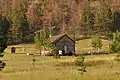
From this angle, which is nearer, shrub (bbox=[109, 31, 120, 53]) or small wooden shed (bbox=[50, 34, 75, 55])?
shrub (bbox=[109, 31, 120, 53])

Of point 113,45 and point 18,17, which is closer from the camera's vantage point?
point 113,45

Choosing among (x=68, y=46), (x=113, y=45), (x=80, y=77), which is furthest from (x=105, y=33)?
(x=80, y=77)

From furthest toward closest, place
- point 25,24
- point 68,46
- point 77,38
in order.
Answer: point 25,24 < point 77,38 < point 68,46

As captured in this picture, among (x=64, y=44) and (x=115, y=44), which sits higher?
(x=64, y=44)

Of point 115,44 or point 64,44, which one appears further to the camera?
point 64,44

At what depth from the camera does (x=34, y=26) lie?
19988 centimetres

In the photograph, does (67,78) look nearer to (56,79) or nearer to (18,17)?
(56,79)

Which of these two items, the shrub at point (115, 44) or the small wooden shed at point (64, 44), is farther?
the small wooden shed at point (64, 44)

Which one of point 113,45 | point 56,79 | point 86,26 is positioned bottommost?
point 56,79

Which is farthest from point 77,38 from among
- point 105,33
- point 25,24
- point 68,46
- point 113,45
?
point 113,45

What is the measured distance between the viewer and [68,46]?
376 feet

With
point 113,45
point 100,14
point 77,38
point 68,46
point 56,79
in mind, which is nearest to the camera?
point 56,79

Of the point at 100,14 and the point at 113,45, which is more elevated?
the point at 100,14

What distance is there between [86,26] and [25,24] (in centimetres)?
3598
